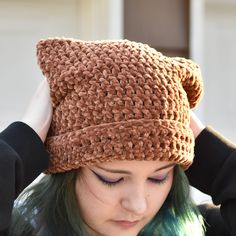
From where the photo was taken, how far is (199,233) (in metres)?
2.06

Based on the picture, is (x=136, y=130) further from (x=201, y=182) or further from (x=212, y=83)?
(x=212, y=83)

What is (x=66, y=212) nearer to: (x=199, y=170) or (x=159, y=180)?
(x=159, y=180)

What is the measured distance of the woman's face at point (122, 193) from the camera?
1.79 meters

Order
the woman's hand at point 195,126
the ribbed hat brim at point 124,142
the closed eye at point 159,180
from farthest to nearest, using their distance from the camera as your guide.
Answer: the woman's hand at point 195,126 < the closed eye at point 159,180 < the ribbed hat brim at point 124,142

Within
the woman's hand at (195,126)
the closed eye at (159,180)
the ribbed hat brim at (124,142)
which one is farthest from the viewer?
Answer: the woman's hand at (195,126)

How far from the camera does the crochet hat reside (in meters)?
1.74

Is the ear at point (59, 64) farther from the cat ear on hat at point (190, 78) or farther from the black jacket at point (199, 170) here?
the cat ear on hat at point (190, 78)

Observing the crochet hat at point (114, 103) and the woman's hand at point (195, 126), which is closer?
the crochet hat at point (114, 103)

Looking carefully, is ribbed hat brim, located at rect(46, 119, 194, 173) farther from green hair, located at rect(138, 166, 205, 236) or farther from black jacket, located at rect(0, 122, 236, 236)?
green hair, located at rect(138, 166, 205, 236)

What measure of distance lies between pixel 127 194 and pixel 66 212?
0.18 metres

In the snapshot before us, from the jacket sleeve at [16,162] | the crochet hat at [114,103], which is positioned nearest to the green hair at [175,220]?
the crochet hat at [114,103]

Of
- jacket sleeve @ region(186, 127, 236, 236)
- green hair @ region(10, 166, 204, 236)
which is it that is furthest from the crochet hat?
jacket sleeve @ region(186, 127, 236, 236)

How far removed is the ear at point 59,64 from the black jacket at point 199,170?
11cm

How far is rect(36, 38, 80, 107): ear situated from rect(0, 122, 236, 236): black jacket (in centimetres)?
11
